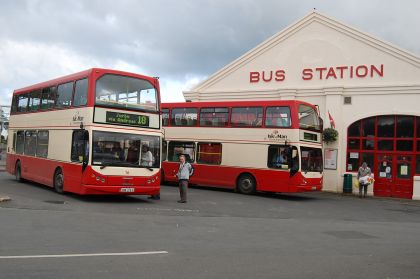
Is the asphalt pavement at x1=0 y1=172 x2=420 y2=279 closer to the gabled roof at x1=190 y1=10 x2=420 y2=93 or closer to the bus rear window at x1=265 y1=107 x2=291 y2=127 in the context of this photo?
the bus rear window at x1=265 y1=107 x2=291 y2=127

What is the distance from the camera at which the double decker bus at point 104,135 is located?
14.7 metres

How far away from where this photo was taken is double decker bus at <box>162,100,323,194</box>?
20062 mm

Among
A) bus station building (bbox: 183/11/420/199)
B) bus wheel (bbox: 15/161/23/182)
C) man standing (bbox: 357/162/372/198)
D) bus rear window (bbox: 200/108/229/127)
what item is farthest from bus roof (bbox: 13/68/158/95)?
bus station building (bbox: 183/11/420/199)

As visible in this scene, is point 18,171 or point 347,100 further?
point 347,100

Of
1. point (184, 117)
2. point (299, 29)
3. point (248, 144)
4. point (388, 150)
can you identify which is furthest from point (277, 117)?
point (299, 29)

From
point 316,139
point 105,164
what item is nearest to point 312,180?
point 316,139

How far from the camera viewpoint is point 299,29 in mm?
26812

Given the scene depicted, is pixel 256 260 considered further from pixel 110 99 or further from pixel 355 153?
pixel 355 153

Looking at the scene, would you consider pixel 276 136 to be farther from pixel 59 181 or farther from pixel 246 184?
pixel 59 181

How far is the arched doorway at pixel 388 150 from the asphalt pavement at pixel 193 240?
7039 mm

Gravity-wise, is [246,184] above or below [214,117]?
below

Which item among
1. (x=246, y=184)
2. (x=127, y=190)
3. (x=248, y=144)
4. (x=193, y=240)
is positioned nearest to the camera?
(x=193, y=240)

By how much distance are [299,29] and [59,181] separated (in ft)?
52.2

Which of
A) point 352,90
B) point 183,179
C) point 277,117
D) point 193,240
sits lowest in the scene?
point 193,240
